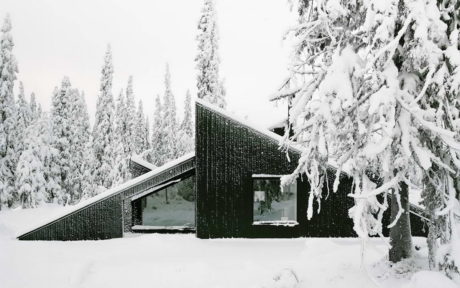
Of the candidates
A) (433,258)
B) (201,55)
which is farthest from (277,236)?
(201,55)

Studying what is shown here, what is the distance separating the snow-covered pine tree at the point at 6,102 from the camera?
33062 millimetres

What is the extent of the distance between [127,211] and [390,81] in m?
15.7

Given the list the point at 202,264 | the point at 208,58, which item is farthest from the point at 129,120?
the point at 202,264

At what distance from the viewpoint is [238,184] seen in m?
17.9

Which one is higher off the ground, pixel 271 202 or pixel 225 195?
pixel 225 195

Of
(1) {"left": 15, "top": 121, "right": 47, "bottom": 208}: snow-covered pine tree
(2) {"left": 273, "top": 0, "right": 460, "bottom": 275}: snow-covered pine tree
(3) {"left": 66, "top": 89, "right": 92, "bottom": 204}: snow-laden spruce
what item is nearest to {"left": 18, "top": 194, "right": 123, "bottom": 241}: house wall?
(2) {"left": 273, "top": 0, "right": 460, "bottom": 275}: snow-covered pine tree

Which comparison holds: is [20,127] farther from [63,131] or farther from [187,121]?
[187,121]

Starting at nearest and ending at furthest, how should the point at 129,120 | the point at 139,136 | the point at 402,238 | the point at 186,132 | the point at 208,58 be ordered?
the point at 402,238 < the point at 208,58 < the point at 129,120 < the point at 186,132 < the point at 139,136

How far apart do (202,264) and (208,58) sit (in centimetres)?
2268

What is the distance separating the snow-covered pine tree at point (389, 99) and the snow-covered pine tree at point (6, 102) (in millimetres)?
29993

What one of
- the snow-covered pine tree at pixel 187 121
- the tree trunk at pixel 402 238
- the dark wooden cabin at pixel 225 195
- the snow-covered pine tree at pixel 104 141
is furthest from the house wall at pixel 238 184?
the snow-covered pine tree at pixel 187 121

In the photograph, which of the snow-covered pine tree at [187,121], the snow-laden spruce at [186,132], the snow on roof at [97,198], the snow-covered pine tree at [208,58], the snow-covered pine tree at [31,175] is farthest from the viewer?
the snow-covered pine tree at [187,121]

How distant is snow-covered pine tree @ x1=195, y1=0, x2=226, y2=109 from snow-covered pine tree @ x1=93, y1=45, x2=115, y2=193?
10.8 m

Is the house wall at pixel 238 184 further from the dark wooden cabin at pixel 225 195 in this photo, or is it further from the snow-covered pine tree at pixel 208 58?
the snow-covered pine tree at pixel 208 58
